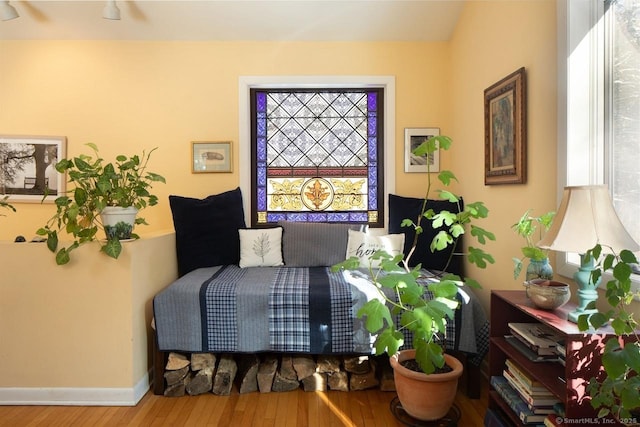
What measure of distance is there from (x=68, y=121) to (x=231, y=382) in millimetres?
2569

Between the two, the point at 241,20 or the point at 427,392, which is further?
the point at 241,20

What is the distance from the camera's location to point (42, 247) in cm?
197

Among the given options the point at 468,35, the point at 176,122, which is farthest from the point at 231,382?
the point at 468,35

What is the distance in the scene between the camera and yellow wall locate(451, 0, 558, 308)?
1790 mm

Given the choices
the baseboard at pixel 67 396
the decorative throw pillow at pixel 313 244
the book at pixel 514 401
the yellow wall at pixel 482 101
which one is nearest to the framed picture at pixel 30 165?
the baseboard at pixel 67 396

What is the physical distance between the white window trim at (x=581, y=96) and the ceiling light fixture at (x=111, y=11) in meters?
2.77

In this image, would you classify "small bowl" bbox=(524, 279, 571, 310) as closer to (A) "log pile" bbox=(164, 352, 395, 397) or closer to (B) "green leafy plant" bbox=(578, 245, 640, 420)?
(B) "green leafy plant" bbox=(578, 245, 640, 420)

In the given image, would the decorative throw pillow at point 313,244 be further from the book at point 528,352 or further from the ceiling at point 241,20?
the ceiling at point 241,20

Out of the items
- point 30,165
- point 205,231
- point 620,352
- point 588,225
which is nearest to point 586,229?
point 588,225

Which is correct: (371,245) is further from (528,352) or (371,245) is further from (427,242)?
(528,352)

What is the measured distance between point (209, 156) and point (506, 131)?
2239 mm

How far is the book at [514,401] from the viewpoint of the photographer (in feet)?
4.49

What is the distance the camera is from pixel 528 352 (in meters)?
1.46

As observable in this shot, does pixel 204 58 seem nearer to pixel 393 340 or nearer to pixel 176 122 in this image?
pixel 176 122
